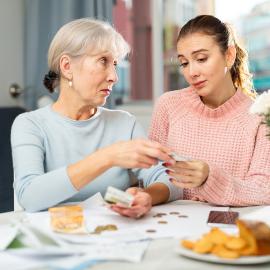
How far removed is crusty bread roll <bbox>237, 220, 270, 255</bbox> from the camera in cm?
99

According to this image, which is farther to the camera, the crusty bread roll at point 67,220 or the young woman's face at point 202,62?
the young woman's face at point 202,62

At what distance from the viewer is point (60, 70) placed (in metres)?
1.79

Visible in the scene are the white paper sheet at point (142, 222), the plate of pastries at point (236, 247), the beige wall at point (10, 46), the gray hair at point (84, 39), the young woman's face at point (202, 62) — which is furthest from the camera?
the beige wall at point (10, 46)

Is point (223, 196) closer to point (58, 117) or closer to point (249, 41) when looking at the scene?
point (58, 117)

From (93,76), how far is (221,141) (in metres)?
0.48

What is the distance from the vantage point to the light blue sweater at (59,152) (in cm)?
148

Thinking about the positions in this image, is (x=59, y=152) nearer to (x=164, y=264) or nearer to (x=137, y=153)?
(x=137, y=153)

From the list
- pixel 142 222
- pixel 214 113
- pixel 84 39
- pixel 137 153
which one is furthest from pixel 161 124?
pixel 142 222

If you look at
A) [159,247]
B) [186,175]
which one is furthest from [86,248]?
[186,175]

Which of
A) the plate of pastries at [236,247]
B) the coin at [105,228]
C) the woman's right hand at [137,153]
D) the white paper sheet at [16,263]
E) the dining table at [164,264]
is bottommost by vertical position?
the coin at [105,228]

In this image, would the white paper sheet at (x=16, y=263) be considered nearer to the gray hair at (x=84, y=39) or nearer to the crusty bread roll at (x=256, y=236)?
the crusty bread roll at (x=256, y=236)

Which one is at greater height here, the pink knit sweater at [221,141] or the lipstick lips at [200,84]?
the lipstick lips at [200,84]

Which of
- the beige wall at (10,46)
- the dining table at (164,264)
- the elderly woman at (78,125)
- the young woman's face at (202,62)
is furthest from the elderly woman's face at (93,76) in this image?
the beige wall at (10,46)

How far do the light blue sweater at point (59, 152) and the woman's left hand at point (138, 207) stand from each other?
0.55 feet
